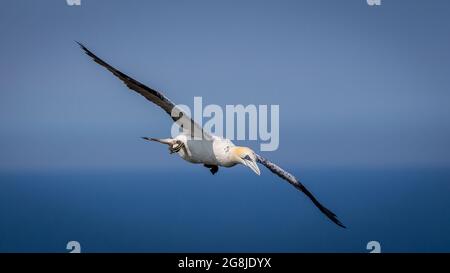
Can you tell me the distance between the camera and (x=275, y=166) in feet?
51.2

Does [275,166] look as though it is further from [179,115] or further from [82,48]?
[82,48]

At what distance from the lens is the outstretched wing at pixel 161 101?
1494 centimetres

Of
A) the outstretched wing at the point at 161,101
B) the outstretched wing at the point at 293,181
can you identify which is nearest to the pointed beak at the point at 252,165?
the outstretched wing at the point at 293,181

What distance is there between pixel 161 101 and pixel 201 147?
132 cm

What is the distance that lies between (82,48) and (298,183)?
543 centimetres

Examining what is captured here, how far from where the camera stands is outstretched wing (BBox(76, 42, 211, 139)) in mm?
14938

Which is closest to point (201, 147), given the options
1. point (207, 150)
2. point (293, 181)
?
point (207, 150)

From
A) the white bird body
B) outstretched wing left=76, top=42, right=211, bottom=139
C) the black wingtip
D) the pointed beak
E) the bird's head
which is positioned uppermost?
outstretched wing left=76, top=42, right=211, bottom=139

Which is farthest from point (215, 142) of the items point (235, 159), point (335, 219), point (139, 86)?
point (335, 219)

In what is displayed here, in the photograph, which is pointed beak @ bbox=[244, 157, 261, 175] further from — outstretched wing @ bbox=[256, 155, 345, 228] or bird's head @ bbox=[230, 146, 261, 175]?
outstretched wing @ bbox=[256, 155, 345, 228]

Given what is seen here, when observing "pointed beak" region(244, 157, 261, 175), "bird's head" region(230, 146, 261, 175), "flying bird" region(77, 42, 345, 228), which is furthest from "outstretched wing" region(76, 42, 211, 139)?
"pointed beak" region(244, 157, 261, 175)

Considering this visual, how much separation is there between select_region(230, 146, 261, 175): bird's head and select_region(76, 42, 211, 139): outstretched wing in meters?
0.81

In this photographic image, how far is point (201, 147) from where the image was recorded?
15562mm

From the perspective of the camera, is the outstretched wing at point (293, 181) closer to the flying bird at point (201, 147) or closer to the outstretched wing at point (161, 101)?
the flying bird at point (201, 147)
